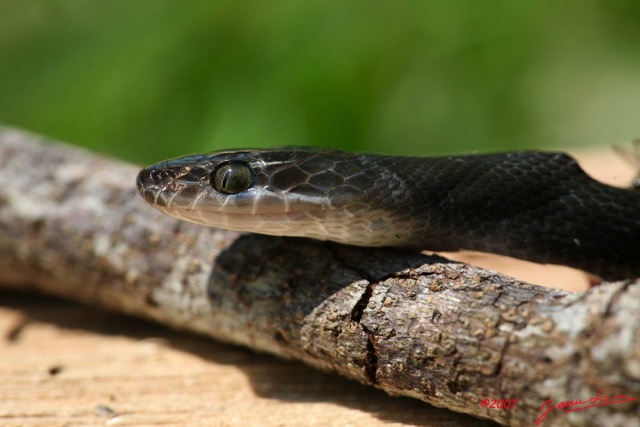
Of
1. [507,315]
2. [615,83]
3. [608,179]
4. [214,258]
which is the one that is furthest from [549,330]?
[615,83]

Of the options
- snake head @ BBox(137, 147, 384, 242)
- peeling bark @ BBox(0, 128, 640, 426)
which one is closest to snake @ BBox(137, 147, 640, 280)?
snake head @ BBox(137, 147, 384, 242)

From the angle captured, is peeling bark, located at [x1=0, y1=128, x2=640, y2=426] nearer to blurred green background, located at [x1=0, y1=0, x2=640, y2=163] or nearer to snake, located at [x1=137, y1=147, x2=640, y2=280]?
snake, located at [x1=137, y1=147, x2=640, y2=280]

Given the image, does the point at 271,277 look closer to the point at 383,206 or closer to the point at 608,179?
the point at 383,206

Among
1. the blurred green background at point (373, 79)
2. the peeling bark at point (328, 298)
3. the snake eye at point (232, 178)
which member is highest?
the blurred green background at point (373, 79)

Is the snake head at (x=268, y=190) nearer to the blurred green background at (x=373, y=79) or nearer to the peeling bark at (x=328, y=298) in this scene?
the peeling bark at (x=328, y=298)

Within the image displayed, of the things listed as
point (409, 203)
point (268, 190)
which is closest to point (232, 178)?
point (268, 190)

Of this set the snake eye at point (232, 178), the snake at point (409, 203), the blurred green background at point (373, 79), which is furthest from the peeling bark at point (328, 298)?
the blurred green background at point (373, 79)
